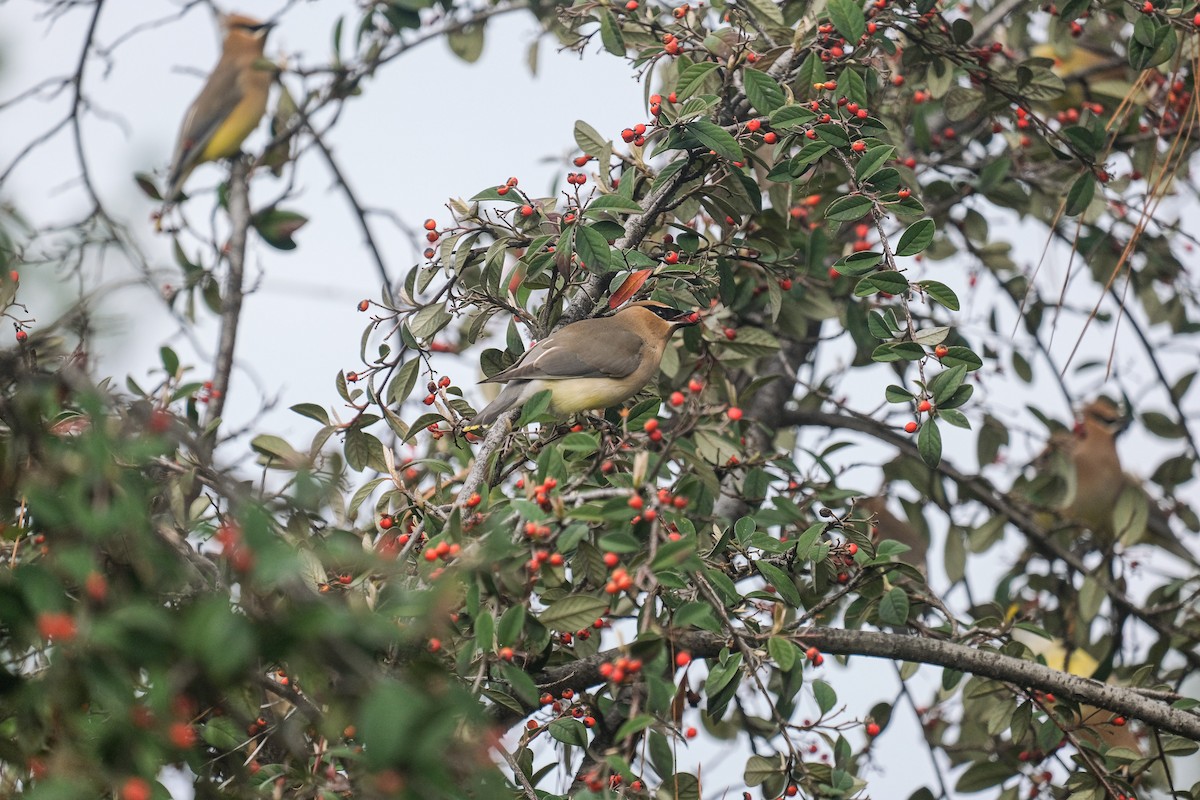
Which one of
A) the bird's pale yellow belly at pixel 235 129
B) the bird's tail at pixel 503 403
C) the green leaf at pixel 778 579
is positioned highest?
the bird's pale yellow belly at pixel 235 129

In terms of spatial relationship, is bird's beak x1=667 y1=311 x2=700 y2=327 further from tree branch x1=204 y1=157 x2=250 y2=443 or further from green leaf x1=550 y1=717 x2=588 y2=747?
tree branch x1=204 y1=157 x2=250 y2=443

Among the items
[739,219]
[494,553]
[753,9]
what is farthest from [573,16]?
[494,553]

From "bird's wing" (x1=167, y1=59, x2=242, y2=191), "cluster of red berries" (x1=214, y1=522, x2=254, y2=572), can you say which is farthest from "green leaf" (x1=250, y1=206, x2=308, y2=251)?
"cluster of red berries" (x1=214, y1=522, x2=254, y2=572)

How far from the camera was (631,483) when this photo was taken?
2.10 m

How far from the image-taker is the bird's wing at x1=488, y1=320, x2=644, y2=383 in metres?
2.82

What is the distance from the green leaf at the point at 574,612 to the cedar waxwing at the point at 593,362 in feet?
2.31

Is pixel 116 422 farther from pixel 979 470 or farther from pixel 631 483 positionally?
pixel 979 470

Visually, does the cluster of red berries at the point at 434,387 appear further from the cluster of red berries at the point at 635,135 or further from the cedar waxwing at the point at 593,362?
the cluster of red berries at the point at 635,135

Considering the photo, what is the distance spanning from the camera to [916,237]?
2404 millimetres

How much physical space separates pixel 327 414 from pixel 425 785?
5.68 ft

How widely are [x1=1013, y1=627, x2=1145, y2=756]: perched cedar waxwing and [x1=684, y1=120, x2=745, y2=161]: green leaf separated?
5.38 feet

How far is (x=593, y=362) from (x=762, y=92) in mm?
878

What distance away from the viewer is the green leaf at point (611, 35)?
2.89 metres

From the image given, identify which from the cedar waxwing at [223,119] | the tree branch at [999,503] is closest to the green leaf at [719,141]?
the tree branch at [999,503]
